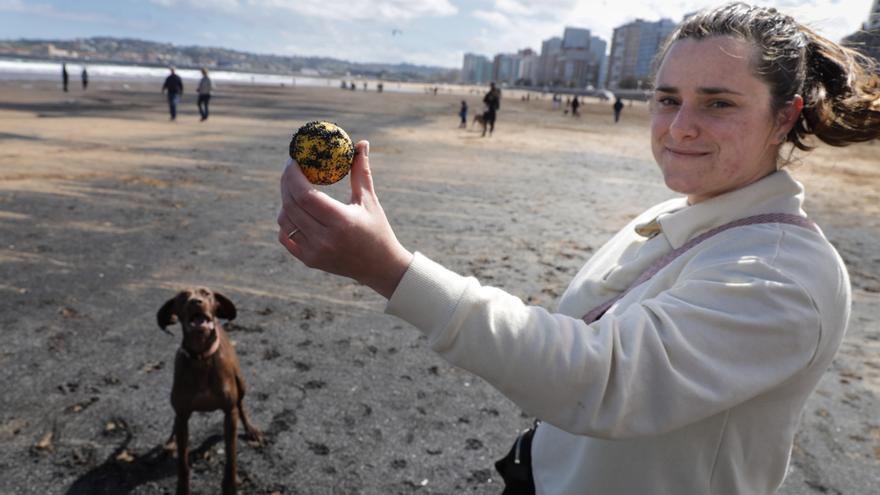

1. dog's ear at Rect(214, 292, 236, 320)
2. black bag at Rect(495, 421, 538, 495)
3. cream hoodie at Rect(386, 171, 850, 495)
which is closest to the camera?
cream hoodie at Rect(386, 171, 850, 495)

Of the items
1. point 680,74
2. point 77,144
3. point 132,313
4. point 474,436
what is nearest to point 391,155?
point 77,144

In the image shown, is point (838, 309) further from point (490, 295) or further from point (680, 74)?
point (490, 295)

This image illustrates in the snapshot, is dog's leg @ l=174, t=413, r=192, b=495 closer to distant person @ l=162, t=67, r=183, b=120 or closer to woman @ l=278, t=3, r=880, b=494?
woman @ l=278, t=3, r=880, b=494

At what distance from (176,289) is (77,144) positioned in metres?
12.0

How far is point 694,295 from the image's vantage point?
3.97ft

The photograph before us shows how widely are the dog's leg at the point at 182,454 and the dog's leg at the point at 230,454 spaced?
22cm

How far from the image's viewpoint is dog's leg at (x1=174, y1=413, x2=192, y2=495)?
11.3ft

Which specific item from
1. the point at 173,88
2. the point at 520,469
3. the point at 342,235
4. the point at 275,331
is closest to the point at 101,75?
the point at 173,88

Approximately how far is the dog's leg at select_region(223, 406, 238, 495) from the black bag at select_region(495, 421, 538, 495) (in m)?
2.00

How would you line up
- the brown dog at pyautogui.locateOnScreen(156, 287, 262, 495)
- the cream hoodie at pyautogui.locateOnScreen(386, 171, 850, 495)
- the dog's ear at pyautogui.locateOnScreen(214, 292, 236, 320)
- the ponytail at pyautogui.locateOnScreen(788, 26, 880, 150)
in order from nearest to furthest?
1. the cream hoodie at pyautogui.locateOnScreen(386, 171, 850, 495)
2. the ponytail at pyautogui.locateOnScreen(788, 26, 880, 150)
3. the brown dog at pyautogui.locateOnScreen(156, 287, 262, 495)
4. the dog's ear at pyautogui.locateOnScreen(214, 292, 236, 320)

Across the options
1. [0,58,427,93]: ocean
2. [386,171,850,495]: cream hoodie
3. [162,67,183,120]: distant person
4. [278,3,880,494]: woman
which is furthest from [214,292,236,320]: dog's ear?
[0,58,427,93]: ocean

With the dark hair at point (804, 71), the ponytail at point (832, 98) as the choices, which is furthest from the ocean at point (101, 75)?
the ponytail at point (832, 98)

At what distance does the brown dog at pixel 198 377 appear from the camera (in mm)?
3418

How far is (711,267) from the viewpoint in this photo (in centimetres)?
129
